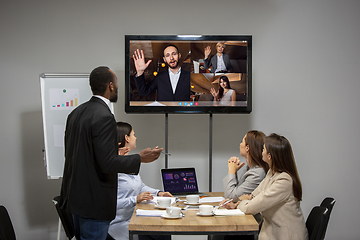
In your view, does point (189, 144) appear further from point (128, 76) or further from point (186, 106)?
point (128, 76)

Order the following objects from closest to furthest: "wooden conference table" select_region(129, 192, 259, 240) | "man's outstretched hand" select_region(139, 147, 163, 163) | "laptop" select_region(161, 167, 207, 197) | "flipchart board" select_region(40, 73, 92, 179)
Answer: "wooden conference table" select_region(129, 192, 259, 240) < "man's outstretched hand" select_region(139, 147, 163, 163) < "laptop" select_region(161, 167, 207, 197) < "flipchart board" select_region(40, 73, 92, 179)

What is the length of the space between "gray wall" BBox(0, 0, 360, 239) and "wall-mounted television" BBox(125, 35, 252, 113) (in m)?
0.43

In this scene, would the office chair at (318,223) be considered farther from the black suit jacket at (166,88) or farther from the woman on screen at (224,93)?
the black suit jacket at (166,88)

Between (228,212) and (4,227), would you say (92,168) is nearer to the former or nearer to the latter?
(228,212)

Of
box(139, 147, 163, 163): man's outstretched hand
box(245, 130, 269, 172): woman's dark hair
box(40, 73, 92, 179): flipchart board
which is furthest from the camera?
box(40, 73, 92, 179): flipchart board

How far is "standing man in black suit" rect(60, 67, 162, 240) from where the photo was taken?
191 cm

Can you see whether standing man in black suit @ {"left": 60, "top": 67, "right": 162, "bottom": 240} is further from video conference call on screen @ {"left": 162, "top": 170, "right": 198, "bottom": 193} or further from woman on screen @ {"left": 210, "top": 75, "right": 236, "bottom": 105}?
woman on screen @ {"left": 210, "top": 75, "right": 236, "bottom": 105}

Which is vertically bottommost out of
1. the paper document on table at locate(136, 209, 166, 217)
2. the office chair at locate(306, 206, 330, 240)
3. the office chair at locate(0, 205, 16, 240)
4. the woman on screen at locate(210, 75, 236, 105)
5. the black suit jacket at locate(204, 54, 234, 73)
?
the office chair at locate(0, 205, 16, 240)

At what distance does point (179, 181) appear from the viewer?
284 centimetres

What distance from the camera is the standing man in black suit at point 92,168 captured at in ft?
6.26

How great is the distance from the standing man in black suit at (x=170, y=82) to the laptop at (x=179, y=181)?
0.74 meters

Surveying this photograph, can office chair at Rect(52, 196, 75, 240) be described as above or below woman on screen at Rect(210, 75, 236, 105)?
below

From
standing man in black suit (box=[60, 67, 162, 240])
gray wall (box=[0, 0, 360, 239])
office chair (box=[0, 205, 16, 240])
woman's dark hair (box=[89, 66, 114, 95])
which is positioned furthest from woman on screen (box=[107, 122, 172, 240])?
gray wall (box=[0, 0, 360, 239])

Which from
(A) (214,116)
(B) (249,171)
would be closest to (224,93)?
(A) (214,116)
